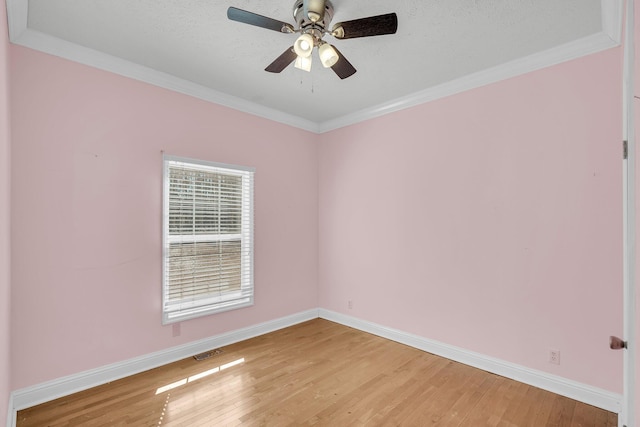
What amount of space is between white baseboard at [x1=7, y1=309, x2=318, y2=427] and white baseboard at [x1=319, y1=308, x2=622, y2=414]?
60.2 inches

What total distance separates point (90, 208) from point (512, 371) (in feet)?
12.9

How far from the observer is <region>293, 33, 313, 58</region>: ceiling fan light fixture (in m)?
1.93

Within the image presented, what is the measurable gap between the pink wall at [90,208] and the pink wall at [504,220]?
1890 mm

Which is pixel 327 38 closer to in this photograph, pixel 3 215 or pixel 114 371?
pixel 3 215

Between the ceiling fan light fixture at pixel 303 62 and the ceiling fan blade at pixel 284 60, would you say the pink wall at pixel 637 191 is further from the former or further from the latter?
the ceiling fan blade at pixel 284 60

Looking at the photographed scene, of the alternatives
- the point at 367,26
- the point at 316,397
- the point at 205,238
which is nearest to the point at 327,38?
the point at 367,26

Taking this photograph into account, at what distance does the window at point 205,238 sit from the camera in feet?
10.0

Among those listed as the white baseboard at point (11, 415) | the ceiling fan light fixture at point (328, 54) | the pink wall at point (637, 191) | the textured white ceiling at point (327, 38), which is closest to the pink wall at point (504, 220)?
the textured white ceiling at point (327, 38)

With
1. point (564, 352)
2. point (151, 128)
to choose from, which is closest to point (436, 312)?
point (564, 352)

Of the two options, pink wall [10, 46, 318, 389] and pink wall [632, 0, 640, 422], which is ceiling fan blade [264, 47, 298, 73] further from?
pink wall [632, 0, 640, 422]

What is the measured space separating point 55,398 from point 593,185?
4.50 meters

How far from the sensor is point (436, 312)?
325 centimetres

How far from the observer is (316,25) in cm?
201

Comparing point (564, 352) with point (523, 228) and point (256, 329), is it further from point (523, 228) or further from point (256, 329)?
point (256, 329)
